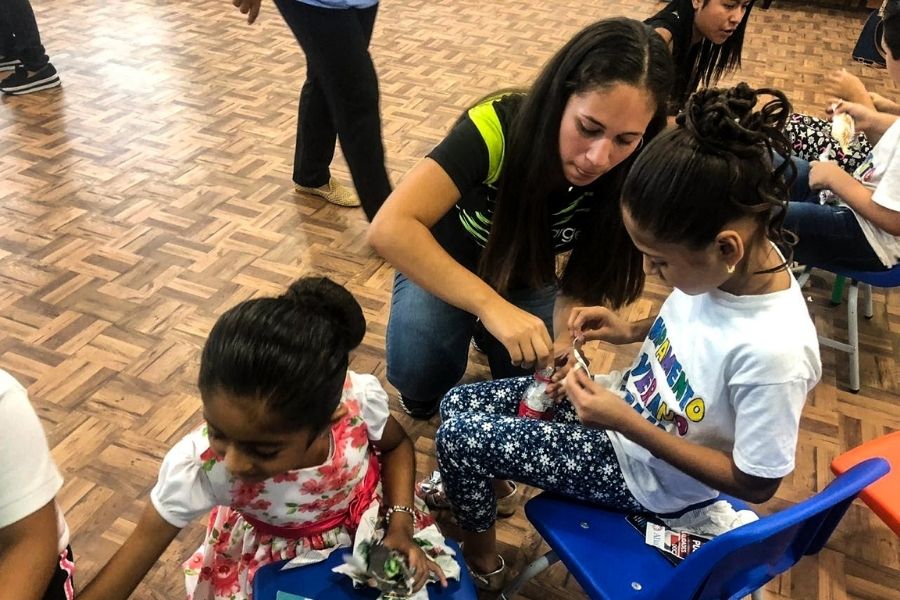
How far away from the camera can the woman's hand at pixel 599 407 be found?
1022 millimetres

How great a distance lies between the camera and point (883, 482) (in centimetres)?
117

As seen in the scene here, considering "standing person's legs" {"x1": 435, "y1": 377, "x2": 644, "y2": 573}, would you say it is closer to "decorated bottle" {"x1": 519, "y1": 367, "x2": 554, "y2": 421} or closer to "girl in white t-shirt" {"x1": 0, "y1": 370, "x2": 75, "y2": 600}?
"decorated bottle" {"x1": 519, "y1": 367, "x2": 554, "y2": 421}

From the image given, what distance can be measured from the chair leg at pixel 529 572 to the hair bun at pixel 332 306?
1.68 ft

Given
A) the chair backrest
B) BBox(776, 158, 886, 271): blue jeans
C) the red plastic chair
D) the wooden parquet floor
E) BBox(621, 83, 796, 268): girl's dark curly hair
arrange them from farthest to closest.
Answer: BBox(776, 158, 886, 271): blue jeans, the wooden parquet floor, the red plastic chair, BBox(621, 83, 796, 268): girl's dark curly hair, the chair backrest

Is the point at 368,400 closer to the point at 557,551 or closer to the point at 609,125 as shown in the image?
the point at 557,551

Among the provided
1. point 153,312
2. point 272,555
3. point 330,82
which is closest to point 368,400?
point 272,555

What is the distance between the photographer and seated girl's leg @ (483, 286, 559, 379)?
1627 millimetres

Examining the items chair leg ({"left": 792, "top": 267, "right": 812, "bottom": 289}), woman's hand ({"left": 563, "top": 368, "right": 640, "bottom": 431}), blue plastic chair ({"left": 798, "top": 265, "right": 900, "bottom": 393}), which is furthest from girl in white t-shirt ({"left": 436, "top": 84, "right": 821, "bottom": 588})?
chair leg ({"left": 792, "top": 267, "right": 812, "bottom": 289})

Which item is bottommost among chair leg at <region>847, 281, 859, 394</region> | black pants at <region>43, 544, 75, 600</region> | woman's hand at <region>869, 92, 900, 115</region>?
chair leg at <region>847, 281, 859, 394</region>

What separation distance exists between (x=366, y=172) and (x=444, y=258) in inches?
44.5

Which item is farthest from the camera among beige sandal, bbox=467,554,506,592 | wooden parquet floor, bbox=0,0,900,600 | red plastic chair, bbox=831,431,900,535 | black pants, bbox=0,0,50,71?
black pants, bbox=0,0,50,71

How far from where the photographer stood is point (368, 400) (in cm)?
109

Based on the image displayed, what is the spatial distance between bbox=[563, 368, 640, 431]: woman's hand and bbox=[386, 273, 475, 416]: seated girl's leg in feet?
1.93

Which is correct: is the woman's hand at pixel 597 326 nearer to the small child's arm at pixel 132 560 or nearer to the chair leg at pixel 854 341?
the small child's arm at pixel 132 560
